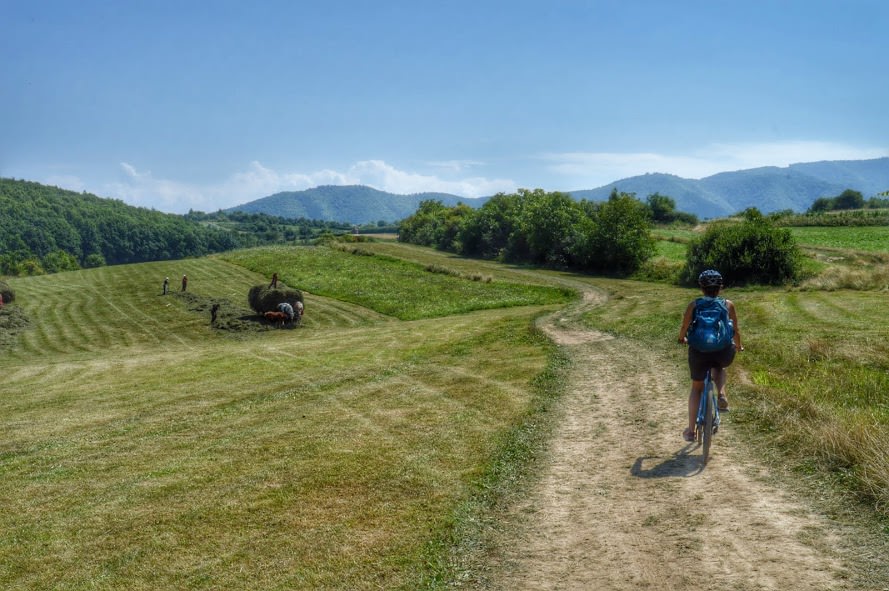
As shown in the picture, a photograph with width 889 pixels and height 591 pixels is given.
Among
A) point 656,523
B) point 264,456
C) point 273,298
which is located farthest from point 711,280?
point 273,298

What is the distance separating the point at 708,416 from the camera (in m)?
10.0

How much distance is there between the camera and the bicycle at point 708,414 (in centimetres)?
1007

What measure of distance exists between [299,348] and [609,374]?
17.2 metres

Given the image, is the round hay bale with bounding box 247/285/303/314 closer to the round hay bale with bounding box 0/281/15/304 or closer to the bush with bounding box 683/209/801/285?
the round hay bale with bounding box 0/281/15/304

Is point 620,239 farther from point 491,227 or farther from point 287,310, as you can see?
point 491,227

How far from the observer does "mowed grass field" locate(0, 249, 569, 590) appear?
8180 mm

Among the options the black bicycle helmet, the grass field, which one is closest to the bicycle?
the black bicycle helmet

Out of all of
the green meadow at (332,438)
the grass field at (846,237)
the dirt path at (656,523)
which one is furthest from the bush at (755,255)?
the dirt path at (656,523)

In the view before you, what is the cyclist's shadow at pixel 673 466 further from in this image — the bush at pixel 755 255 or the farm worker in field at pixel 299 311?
the bush at pixel 755 255

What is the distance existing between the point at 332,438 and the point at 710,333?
7.90 meters

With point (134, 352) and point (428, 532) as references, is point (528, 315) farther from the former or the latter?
point (428, 532)

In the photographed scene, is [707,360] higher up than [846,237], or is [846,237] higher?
[707,360]

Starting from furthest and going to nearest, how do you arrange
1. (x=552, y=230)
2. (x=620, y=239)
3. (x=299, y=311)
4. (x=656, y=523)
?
(x=552, y=230) → (x=620, y=239) → (x=299, y=311) → (x=656, y=523)

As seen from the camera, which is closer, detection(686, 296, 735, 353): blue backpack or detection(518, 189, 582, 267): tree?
detection(686, 296, 735, 353): blue backpack
